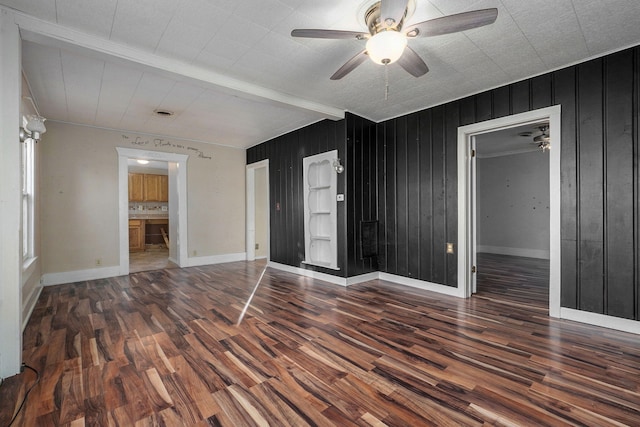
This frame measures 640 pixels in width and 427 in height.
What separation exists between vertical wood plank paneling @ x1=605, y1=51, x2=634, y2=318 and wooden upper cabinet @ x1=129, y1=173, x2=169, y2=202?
375 inches

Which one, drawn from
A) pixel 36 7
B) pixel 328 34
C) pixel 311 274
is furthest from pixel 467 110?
pixel 36 7

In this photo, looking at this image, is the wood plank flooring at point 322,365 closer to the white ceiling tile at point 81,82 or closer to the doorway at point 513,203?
the white ceiling tile at point 81,82

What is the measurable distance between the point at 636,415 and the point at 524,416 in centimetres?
60

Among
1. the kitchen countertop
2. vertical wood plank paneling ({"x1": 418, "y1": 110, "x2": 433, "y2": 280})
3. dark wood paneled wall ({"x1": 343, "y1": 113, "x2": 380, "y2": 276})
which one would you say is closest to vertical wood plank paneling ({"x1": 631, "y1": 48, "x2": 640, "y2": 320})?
vertical wood plank paneling ({"x1": 418, "y1": 110, "x2": 433, "y2": 280})

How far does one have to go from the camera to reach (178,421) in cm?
154

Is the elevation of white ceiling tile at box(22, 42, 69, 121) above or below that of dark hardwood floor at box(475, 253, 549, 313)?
above

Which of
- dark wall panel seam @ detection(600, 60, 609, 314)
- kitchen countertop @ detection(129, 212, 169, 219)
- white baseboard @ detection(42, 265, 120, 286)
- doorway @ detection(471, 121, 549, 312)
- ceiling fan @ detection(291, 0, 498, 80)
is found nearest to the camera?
ceiling fan @ detection(291, 0, 498, 80)

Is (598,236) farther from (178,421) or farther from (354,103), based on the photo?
(178,421)

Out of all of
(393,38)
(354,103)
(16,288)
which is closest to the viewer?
(393,38)

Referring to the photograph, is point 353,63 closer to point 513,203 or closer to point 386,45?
point 386,45

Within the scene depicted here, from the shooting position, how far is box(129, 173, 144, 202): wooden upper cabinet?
8.34m

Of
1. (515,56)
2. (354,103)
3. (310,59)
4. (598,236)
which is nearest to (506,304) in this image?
(598,236)

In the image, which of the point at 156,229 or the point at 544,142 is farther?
the point at 156,229

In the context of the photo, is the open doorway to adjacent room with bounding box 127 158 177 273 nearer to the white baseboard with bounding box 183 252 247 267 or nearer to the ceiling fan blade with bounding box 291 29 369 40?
the white baseboard with bounding box 183 252 247 267
